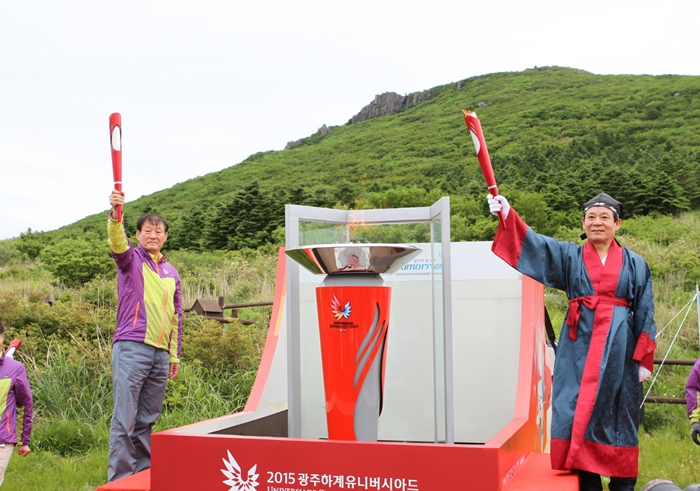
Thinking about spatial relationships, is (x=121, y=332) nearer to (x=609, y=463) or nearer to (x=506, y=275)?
(x=506, y=275)

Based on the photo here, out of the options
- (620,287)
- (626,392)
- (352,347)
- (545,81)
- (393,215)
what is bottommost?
(626,392)

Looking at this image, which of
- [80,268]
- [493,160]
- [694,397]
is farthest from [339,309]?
[493,160]

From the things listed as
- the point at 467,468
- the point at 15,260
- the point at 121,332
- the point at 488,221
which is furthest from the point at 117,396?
the point at 15,260

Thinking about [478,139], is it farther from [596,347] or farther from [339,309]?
[596,347]

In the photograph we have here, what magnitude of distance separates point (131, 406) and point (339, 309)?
5.92 ft

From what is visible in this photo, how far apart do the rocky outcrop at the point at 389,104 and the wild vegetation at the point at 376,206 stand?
67.4 inches

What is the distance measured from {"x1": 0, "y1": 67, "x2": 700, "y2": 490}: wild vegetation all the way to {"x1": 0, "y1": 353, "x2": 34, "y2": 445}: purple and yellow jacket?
1.39 metres

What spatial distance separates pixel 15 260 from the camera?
21.6 metres

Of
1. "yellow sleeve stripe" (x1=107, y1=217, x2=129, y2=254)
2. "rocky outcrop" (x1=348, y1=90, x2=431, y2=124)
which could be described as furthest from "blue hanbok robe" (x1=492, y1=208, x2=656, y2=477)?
"rocky outcrop" (x1=348, y1=90, x2=431, y2=124)

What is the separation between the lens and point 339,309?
11.9 ft

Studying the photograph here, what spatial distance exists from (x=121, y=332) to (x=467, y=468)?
2.69 m

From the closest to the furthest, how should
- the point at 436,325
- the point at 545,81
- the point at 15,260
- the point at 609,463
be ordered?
the point at 609,463
the point at 436,325
the point at 15,260
the point at 545,81

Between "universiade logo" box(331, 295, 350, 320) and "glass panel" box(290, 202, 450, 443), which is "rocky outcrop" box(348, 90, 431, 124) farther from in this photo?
"universiade logo" box(331, 295, 350, 320)

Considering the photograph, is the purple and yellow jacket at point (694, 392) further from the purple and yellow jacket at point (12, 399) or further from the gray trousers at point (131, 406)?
the purple and yellow jacket at point (12, 399)
